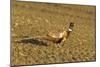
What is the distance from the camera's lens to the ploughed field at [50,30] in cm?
251

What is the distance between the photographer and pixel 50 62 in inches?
105

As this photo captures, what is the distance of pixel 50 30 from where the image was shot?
105 inches

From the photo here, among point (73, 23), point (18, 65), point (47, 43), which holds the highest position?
point (73, 23)

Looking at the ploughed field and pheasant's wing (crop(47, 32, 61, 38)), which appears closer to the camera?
the ploughed field

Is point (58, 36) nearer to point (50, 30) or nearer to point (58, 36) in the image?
point (58, 36)

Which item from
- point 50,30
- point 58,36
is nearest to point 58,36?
point 58,36

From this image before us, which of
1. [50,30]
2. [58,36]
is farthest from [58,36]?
[50,30]

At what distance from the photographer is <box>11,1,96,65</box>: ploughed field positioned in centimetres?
251

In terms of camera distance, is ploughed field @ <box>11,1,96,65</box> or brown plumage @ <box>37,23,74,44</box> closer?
ploughed field @ <box>11,1,96,65</box>

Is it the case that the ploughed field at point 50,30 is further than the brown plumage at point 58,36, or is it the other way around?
the brown plumage at point 58,36

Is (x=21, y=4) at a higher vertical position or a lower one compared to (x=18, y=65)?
higher
